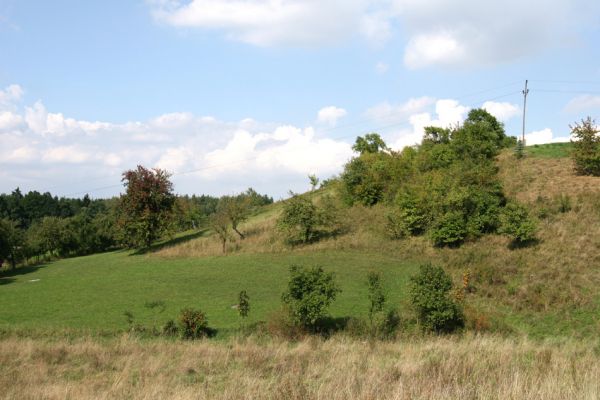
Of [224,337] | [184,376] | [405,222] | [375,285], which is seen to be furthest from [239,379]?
[405,222]

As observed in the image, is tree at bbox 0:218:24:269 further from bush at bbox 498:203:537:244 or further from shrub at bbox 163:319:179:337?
bush at bbox 498:203:537:244

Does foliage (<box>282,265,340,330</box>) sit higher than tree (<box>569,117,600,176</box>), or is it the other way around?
tree (<box>569,117,600,176</box>)

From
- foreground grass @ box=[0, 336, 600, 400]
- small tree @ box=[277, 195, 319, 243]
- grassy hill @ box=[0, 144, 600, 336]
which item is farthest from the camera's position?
small tree @ box=[277, 195, 319, 243]

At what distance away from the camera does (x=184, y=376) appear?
10883 millimetres

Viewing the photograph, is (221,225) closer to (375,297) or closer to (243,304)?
(243,304)

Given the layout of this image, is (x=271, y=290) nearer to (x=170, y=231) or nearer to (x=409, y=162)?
(x=170, y=231)

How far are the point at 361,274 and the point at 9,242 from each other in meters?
49.0

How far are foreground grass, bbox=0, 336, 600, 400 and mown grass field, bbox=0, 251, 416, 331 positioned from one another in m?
9.63

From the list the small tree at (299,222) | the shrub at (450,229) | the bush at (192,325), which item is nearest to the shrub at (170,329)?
the bush at (192,325)

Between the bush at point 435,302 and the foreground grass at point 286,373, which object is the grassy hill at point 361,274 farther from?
the foreground grass at point 286,373

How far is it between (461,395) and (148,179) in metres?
55.9

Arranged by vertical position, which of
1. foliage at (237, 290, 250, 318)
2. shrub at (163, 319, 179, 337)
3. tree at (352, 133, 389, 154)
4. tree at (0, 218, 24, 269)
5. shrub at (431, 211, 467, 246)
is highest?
tree at (352, 133, 389, 154)

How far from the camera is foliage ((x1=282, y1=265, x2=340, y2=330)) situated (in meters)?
22.1

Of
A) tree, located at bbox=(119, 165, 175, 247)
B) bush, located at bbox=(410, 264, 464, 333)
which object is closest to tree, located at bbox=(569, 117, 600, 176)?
bush, located at bbox=(410, 264, 464, 333)
